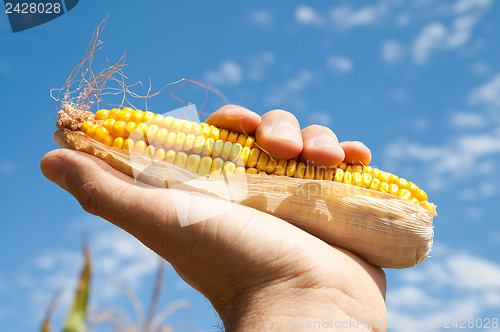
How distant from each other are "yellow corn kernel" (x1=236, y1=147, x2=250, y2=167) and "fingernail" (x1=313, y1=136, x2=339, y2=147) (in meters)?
0.47

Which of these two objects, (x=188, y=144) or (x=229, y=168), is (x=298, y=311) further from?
(x=188, y=144)

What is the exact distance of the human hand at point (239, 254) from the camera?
2221 mm

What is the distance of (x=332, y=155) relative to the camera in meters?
2.73

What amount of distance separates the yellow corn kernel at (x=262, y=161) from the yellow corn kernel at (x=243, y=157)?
88 millimetres

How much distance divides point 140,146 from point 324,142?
1.26 metres

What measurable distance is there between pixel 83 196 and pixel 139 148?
1.55ft

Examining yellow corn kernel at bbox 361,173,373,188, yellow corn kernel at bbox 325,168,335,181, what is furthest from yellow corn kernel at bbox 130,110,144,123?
yellow corn kernel at bbox 361,173,373,188

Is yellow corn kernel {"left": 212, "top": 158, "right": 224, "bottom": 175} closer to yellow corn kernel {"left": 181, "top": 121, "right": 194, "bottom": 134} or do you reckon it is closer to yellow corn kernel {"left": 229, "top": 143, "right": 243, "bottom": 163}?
yellow corn kernel {"left": 229, "top": 143, "right": 243, "bottom": 163}

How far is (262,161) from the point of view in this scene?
2789 mm

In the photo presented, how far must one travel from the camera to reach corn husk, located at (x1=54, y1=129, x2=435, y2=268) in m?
2.65

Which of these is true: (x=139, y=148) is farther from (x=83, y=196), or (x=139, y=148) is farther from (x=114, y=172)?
(x=83, y=196)

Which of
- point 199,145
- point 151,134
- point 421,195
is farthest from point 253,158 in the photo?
point 421,195

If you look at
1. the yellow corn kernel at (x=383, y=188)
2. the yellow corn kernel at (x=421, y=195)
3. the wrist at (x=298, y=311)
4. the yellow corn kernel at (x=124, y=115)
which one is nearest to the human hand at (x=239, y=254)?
the wrist at (x=298, y=311)

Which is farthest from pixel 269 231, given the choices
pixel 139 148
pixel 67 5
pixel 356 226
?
pixel 67 5
